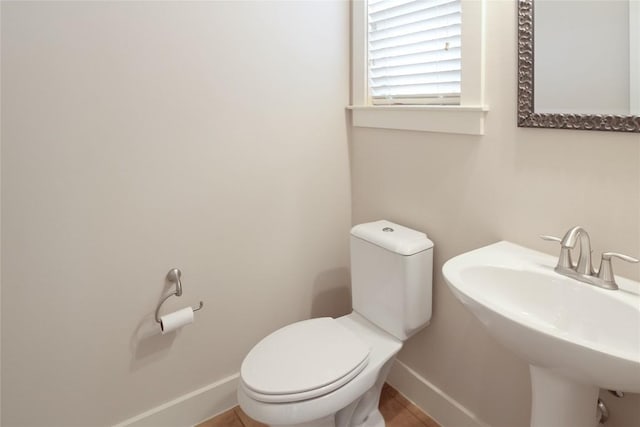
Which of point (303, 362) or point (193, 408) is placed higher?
point (303, 362)

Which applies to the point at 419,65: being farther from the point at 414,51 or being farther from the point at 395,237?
the point at 395,237

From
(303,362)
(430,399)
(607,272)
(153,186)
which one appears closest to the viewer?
(607,272)

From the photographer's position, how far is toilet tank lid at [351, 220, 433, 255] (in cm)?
148

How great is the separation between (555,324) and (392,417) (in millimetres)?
907

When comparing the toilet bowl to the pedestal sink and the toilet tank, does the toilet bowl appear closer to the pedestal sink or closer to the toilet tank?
the toilet tank

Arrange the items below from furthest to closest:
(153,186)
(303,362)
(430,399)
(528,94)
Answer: (430,399), (153,186), (303,362), (528,94)

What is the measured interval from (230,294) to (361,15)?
1297 mm

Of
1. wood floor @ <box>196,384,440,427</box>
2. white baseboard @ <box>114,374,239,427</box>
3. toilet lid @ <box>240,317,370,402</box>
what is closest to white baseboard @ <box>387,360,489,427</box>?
wood floor @ <box>196,384,440,427</box>

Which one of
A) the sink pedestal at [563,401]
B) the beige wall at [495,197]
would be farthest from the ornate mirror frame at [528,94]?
the sink pedestal at [563,401]

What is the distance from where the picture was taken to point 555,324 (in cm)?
109

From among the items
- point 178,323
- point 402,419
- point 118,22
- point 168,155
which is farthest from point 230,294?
point 118,22

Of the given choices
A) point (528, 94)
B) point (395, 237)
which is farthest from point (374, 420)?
point (528, 94)

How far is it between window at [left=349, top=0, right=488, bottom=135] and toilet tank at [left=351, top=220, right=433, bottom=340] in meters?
0.42

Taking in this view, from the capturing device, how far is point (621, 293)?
3.20 feet
